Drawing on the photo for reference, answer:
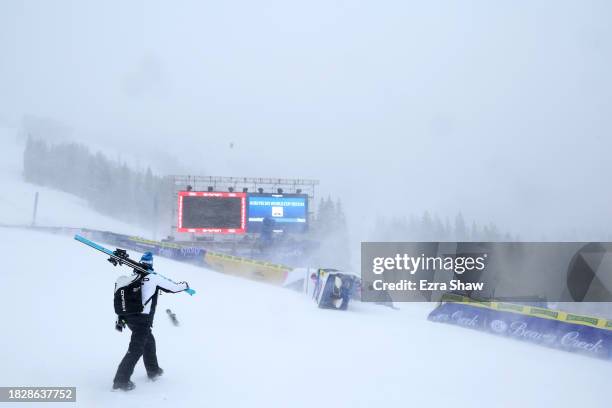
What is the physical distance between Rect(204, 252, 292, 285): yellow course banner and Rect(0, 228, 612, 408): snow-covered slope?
20.5 ft

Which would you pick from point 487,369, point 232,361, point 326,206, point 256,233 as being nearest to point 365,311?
point 487,369

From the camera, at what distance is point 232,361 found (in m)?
7.27

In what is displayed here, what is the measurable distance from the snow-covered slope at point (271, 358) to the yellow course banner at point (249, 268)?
20.5 ft

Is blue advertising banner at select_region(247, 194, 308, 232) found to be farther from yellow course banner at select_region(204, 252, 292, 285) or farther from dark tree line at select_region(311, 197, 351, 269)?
dark tree line at select_region(311, 197, 351, 269)

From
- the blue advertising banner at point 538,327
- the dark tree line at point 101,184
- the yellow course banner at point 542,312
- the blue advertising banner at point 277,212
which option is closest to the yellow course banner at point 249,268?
the blue advertising banner at point 538,327

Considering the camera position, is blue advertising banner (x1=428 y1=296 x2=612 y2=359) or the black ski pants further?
blue advertising banner (x1=428 y1=296 x2=612 y2=359)

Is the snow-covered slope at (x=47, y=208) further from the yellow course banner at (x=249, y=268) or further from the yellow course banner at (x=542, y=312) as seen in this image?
the yellow course banner at (x=542, y=312)

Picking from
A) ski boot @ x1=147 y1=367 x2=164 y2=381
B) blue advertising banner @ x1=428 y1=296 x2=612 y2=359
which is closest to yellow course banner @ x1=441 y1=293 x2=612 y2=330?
blue advertising banner @ x1=428 y1=296 x2=612 y2=359

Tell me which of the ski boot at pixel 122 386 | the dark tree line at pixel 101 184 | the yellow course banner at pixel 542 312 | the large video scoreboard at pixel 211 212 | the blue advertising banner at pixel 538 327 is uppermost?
the dark tree line at pixel 101 184

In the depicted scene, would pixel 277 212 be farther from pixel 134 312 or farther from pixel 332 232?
pixel 134 312

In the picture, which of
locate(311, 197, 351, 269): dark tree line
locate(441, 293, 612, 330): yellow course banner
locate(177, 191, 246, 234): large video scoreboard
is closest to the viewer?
locate(441, 293, 612, 330): yellow course banner

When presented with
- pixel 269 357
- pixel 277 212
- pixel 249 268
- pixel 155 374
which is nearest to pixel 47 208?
pixel 277 212

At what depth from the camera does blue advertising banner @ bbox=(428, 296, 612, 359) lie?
10391 millimetres

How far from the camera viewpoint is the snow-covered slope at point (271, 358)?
18.9ft
